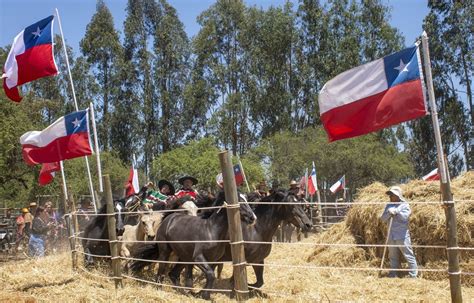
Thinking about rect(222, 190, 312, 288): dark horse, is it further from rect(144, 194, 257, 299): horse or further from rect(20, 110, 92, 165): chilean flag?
rect(20, 110, 92, 165): chilean flag

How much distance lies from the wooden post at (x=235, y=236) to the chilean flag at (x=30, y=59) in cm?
613

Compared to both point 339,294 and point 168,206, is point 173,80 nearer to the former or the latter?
point 168,206

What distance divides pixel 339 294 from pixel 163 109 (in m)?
38.6

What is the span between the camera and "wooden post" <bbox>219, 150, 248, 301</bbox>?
689 centimetres

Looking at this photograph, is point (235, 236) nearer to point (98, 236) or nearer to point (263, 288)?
point (263, 288)

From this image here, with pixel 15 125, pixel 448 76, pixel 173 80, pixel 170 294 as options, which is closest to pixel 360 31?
pixel 448 76

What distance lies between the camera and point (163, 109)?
45781 millimetres

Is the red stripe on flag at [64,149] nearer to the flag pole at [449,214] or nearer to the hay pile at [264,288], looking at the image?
the hay pile at [264,288]

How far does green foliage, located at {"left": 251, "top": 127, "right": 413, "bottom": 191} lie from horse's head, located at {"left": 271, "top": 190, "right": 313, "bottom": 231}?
84.1 feet

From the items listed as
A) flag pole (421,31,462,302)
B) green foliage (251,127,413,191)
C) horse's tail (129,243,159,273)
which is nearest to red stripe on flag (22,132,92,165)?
horse's tail (129,243,159,273)

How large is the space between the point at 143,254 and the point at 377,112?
579 cm

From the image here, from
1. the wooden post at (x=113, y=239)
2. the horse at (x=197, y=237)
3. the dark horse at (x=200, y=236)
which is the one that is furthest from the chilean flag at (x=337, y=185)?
the wooden post at (x=113, y=239)

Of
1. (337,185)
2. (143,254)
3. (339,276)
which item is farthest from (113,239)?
(337,185)

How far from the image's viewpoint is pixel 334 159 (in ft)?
114
